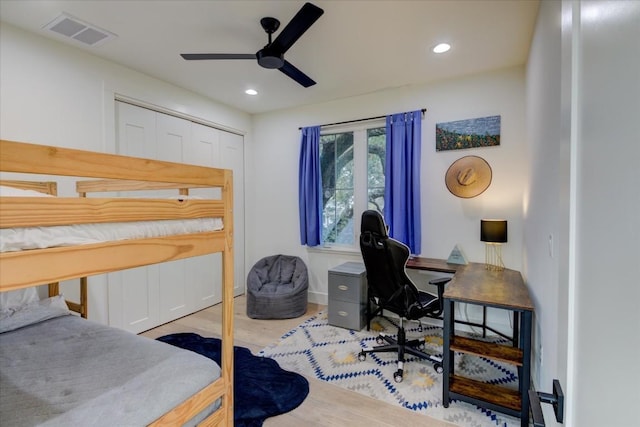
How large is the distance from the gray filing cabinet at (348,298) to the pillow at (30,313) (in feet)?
7.40

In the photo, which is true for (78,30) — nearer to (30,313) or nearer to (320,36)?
(320,36)

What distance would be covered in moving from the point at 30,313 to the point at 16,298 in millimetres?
339

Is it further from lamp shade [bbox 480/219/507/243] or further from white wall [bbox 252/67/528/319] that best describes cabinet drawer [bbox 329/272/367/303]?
lamp shade [bbox 480/219/507/243]

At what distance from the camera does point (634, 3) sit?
1.26 ft

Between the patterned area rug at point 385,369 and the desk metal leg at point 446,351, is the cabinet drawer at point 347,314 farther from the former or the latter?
the desk metal leg at point 446,351

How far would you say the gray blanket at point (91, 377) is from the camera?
1.03 metres

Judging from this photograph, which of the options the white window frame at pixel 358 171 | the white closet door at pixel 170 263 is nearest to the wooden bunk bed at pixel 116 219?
the white closet door at pixel 170 263

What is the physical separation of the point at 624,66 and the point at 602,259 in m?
0.29

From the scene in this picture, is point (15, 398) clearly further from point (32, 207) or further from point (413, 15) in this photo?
point (413, 15)

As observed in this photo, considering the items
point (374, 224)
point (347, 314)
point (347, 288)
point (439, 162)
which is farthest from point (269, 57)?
point (347, 314)

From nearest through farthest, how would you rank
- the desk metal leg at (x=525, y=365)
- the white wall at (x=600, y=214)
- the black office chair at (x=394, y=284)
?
the white wall at (x=600, y=214)
the desk metal leg at (x=525, y=365)
the black office chair at (x=394, y=284)

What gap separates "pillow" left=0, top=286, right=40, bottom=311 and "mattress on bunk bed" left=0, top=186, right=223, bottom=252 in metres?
1.65

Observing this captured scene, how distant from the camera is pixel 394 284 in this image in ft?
7.46

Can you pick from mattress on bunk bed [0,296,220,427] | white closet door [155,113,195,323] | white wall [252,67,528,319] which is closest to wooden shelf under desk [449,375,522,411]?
white wall [252,67,528,319]
